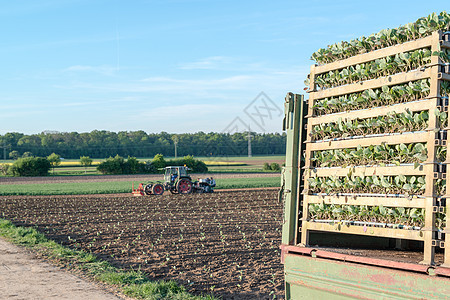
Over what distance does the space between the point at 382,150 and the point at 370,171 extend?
247 millimetres

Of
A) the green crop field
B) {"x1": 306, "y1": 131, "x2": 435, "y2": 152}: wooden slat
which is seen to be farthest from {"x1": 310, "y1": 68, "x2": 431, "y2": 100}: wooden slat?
the green crop field

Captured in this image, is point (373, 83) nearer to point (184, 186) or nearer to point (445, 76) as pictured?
point (445, 76)

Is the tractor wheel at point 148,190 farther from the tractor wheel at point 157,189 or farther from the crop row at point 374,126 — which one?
the crop row at point 374,126

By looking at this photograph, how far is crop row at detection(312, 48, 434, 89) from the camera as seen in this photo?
175 inches

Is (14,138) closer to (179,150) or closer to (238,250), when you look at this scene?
(179,150)

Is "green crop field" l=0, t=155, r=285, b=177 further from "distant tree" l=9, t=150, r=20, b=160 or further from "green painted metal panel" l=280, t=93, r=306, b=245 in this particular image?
"green painted metal panel" l=280, t=93, r=306, b=245

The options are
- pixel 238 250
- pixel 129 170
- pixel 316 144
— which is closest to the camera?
pixel 316 144

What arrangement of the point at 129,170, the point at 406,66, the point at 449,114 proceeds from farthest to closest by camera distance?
the point at 129,170 < the point at 406,66 < the point at 449,114

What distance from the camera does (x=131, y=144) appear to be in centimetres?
10519

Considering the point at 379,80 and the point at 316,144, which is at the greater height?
the point at 379,80

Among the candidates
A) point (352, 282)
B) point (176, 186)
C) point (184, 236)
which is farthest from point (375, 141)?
point (176, 186)

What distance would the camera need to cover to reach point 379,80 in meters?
4.81

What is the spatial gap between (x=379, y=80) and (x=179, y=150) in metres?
101

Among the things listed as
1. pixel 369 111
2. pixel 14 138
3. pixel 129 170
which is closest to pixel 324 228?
pixel 369 111
